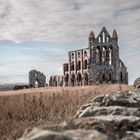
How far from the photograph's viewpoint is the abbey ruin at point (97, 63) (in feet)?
216

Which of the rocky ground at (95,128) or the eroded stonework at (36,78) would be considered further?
the eroded stonework at (36,78)

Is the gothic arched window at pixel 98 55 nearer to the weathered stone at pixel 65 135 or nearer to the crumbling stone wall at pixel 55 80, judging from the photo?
the crumbling stone wall at pixel 55 80

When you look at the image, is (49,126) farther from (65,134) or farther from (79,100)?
(79,100)

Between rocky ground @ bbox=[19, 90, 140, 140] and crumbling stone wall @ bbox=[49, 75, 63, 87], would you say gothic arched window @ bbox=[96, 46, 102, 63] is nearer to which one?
crumbling stone wall @ bbox=[49, 75, 63, 87]

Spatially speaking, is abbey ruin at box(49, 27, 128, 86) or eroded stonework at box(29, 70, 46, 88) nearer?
abbey ruin at box(49, 27, 128, 86)

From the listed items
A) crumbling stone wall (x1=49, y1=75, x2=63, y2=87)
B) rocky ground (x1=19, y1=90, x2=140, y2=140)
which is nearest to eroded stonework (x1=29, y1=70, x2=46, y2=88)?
crumbling stone wall (x1=49, y1=75, x2=63, y2=87)

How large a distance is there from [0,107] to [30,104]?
0.86 m

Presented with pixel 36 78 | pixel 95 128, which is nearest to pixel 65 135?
pixel 95 128

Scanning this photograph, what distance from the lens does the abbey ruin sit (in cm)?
6588

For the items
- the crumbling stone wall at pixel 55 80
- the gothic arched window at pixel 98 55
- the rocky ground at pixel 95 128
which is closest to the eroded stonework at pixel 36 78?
the crumbling stone wall at pixel 55 80

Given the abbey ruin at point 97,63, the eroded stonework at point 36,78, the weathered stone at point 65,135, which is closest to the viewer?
the weathered stone at point 65,135

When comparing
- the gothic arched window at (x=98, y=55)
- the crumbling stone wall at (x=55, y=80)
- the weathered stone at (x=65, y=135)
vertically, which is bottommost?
the weathered stone at (x=65, y=135)

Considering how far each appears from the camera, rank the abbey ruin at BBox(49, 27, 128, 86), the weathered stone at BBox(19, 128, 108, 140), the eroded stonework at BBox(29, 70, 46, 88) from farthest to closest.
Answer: the eroded stonework at BBox(29, 70, 46, 88) < the abbey ruin at BBox(49, 27, 128, 86) < the weathered stone at BBox(19, 128, 108, 140)

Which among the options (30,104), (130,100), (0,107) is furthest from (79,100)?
(130,100)
